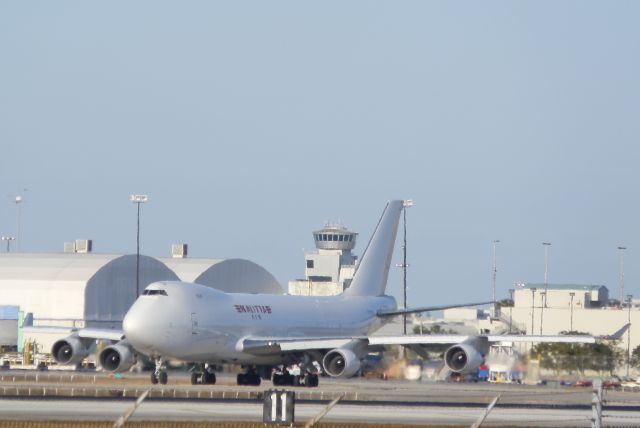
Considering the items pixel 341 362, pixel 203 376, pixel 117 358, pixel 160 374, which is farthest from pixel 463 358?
pixel 117 358

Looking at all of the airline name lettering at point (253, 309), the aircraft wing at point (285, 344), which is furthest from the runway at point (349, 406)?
the airline name lettering at point (253, 309)

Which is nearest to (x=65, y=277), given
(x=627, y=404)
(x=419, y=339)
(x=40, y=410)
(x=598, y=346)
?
(x=598, y=346)

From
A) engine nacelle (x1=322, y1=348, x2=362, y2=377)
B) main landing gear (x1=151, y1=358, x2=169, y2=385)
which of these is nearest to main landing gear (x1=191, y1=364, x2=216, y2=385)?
main landing gear (x1=151, y1=358, x2=169, y2=385)

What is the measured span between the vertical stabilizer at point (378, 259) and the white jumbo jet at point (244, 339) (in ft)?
22.2

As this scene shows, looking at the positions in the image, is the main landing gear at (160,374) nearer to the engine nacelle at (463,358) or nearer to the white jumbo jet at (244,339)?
the white jumbo jet at (244,339)

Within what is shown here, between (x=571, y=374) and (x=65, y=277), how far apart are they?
7244cm

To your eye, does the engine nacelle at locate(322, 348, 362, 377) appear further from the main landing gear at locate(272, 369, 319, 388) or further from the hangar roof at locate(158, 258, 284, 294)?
the hangar roof at locate(158, 258, 284, 294)

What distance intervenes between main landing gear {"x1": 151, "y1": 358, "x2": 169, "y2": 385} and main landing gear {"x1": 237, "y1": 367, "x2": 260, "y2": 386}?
4010 millimetres

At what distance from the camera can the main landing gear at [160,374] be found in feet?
223

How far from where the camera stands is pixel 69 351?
73938 millimetres

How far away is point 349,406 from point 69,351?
93.9 feet

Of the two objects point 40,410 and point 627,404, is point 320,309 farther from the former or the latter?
point 40,410

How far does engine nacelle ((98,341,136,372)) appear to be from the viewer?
72.1 meters

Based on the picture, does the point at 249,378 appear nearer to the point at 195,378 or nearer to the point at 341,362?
the point at 195,378
